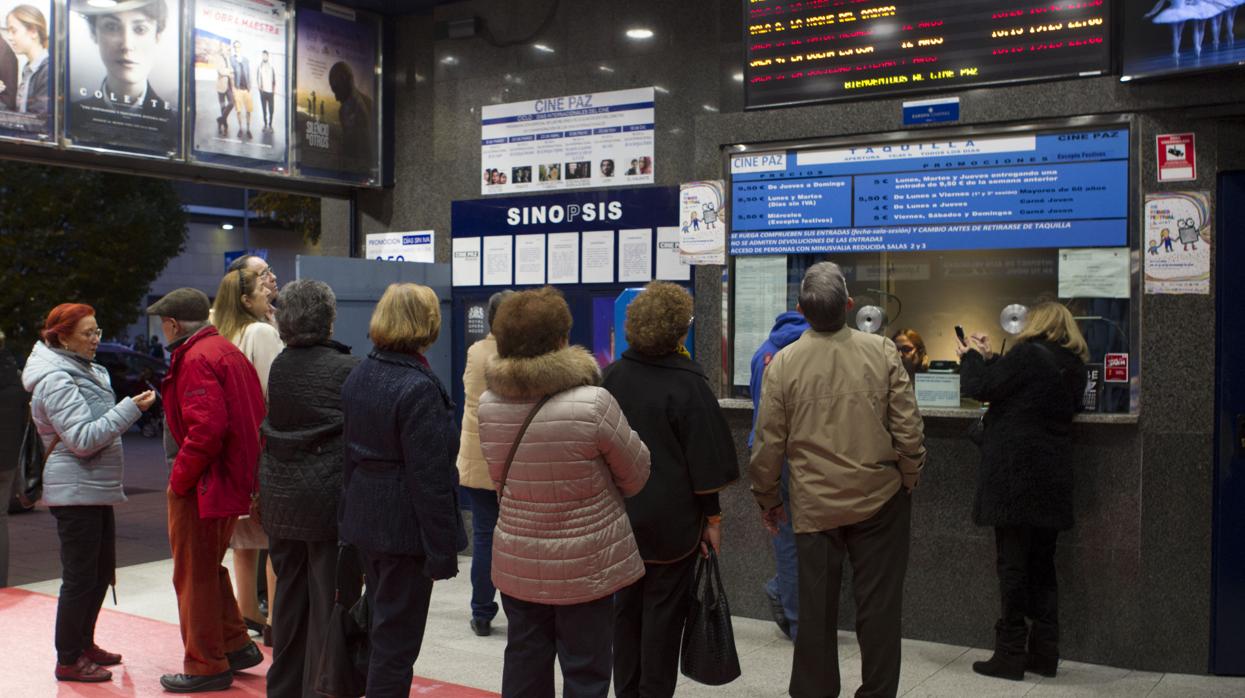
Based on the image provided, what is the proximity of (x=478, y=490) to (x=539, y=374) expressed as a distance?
2.62 meters

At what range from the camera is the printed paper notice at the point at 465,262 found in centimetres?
794

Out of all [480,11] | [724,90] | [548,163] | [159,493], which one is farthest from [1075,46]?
[159,493]

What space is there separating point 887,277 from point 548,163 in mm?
2550

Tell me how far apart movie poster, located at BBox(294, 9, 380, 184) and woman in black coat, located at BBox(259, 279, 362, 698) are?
149 inches

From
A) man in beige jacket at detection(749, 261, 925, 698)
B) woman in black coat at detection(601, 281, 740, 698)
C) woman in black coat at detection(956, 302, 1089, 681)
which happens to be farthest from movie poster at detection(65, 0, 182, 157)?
woman in black coat at detection(956, 302, 1089, 681)

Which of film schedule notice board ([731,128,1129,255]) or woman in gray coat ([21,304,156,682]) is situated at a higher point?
film schedule notice board ([731,128,1129,255])

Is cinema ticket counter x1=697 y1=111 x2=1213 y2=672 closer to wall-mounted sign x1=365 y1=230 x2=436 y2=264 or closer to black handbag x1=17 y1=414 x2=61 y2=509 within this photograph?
wall-mounted sign x1=365 y1=230 x2=436 y2=264

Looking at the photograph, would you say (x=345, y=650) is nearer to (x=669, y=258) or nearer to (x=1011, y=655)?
(x=1011, y=655)

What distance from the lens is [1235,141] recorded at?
17.0 ft

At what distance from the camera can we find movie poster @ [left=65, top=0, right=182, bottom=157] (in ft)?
21.7

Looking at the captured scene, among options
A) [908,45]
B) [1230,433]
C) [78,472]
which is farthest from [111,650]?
[1230,433]

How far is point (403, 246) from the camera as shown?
8367 millimetres

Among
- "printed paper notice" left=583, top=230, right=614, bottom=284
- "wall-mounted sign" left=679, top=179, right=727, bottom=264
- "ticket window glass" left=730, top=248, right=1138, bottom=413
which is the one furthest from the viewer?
"printed paper notice" left=583, top=230, right=614, bottom=284

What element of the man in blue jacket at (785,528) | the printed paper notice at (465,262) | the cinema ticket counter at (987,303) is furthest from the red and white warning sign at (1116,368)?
the printed paper notice at (465,262)
